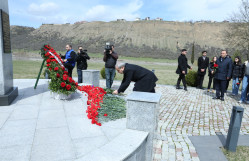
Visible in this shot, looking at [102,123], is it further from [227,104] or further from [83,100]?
[227,104]

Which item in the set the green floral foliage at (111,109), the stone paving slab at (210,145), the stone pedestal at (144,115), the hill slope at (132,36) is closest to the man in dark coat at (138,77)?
the green floral foliage at (111,109)

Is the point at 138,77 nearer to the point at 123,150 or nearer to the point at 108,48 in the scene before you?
the point at 123,150

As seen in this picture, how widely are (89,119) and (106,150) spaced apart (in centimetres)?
162

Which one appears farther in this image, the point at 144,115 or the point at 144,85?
the point at 144,85

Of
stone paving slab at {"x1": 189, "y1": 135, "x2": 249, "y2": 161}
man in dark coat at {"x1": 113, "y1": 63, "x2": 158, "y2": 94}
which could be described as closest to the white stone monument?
man in dark coat at {"x1": 113, "y1": 63, "x2": 158, "y2": 94}

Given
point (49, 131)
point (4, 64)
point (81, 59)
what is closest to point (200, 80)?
point (81, 59)

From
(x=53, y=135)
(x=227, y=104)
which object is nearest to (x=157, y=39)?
(x=227, y=104)

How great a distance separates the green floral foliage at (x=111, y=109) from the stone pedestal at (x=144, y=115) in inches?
35.6

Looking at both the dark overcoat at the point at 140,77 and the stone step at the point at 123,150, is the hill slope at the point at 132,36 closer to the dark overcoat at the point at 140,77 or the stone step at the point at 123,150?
the dark overcoat at the point at 140,77

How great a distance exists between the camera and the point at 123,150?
244cm

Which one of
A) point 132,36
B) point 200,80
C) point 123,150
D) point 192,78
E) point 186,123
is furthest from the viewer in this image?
point 132,36

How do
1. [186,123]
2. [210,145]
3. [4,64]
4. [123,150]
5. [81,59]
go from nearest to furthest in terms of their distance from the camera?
[123,150] < [210,145] < [4,64] < [186,123] < [81,59]

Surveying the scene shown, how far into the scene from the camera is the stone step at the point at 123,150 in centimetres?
228

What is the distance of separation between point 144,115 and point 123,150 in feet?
2.52
